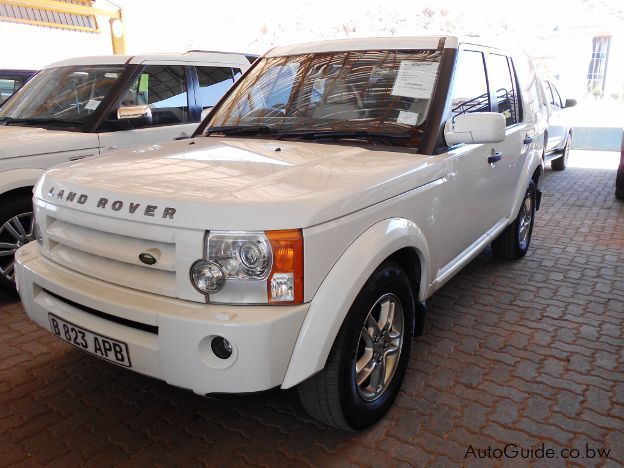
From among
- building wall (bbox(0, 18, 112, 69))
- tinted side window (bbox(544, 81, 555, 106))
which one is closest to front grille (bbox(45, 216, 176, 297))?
tinted side window (bbox(544, 81, 555, 106))

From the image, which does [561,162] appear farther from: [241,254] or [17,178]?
[241,254]

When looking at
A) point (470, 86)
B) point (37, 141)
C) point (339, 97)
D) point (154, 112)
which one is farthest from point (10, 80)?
→ point (470, 86)

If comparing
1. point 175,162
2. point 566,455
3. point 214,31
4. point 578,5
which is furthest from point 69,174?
point 578,5

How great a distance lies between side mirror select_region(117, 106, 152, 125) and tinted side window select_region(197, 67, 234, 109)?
2.53ft

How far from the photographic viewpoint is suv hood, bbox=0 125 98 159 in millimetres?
3570

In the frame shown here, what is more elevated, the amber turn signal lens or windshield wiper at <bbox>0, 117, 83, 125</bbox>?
windshield wiper at <bbox>0, 117, 83, 125</bbox>

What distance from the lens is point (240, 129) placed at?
3.09 metres

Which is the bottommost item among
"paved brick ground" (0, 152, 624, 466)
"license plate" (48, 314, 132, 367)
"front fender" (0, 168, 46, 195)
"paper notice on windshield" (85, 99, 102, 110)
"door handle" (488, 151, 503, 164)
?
"paved brick ground" (0, 152, 624, 466)

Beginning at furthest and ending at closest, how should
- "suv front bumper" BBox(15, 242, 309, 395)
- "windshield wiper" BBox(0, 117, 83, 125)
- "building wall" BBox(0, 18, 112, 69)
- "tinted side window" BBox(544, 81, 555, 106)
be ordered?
"building wall" BBox(0, 18, 112, 69), "tinted side window" BBox(544, 81, 555, 106), "windshield wiper" BBox(0, 117, 83, 125), "suv front bumper" BBox(15, 242, 309, 395)

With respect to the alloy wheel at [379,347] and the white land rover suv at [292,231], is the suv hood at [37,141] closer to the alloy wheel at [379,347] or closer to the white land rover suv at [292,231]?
the white land rover suv at [292,231]

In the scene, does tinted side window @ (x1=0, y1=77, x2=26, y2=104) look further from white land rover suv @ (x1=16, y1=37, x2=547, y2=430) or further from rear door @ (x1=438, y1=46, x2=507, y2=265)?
rear door @ (x1=438, y1=46, x2=507, y2=265)

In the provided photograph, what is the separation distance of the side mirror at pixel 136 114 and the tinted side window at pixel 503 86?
8.84 ft

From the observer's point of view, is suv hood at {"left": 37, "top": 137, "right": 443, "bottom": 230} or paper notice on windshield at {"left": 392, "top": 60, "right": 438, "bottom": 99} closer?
suv hood at {"left": 37, "top": 137, "right": 443, "bottom": 230}

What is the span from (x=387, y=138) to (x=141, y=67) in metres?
2.87
